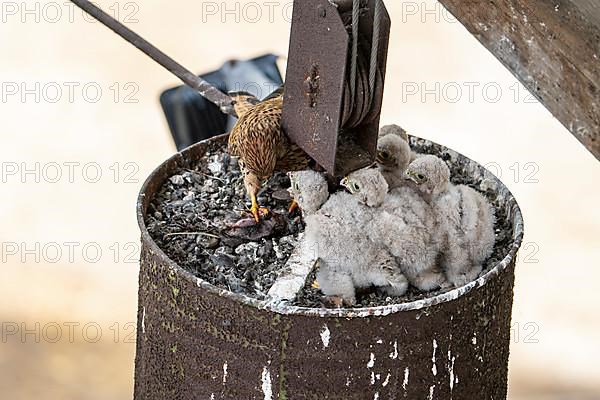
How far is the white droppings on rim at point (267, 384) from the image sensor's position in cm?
159

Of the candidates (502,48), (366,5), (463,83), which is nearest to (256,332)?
(366,5)

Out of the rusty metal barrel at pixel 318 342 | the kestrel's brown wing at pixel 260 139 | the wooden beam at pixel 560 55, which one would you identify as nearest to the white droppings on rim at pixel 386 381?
the rusty metal barrel at pixel 318 342

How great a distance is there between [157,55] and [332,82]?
21.9 inches

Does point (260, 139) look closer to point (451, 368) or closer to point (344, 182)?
point (344, 182)

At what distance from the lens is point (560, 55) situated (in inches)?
42.9

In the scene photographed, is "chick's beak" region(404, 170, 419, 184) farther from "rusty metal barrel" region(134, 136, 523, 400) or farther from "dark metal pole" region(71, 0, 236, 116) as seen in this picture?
"dark metal pole" region(71, 0, 236, 116)

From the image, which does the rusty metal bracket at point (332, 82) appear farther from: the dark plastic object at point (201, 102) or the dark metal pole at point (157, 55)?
the dark plastic object at point (201, 102)

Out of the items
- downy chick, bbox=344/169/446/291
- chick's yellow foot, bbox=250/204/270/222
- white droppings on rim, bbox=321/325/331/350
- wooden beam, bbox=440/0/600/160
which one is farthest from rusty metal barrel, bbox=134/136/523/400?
wooden beam, bbox=440/0/600/160

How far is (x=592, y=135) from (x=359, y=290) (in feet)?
2.29

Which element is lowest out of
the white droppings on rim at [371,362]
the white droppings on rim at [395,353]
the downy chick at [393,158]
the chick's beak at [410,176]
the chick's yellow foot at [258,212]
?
the white droppings on rim at [371,362]

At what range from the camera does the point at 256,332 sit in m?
1.57

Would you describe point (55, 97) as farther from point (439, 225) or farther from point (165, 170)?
point (439, 225)

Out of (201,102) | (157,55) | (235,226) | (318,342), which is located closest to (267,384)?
(318,342)

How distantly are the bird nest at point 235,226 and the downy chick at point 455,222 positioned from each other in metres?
A: 0.03
